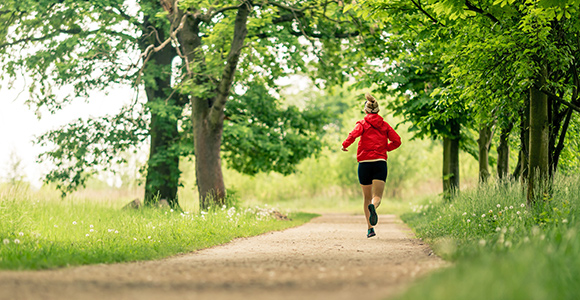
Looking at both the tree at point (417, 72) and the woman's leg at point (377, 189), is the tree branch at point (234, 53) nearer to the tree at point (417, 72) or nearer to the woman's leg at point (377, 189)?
the tree at point (417, 72)

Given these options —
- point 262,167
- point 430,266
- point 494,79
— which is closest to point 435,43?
point 494,79

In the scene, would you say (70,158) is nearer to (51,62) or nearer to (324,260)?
(51,62)

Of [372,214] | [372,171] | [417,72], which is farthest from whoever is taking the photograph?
[417,72]

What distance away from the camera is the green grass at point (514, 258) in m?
3.68

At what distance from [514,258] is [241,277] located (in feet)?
7.91

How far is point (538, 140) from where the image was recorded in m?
9.30

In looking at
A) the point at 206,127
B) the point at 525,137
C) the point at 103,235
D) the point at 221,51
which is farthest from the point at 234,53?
the point at 525,137

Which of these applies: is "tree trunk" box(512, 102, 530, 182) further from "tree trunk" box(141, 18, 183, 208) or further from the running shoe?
"tree trunk" box(141, 18, 183, 208)

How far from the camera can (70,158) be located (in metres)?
20.5

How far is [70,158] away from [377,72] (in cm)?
1221

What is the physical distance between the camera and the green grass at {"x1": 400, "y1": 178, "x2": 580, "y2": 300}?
368cm

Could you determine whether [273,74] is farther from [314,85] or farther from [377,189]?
[377,189]

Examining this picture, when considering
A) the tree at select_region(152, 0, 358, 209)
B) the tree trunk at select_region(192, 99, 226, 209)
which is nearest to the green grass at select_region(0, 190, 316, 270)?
the tree trunk at select_region(192, 99, 226, 209)

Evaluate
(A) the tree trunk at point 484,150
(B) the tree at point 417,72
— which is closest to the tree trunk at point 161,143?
(B) the tree at point 417,72
